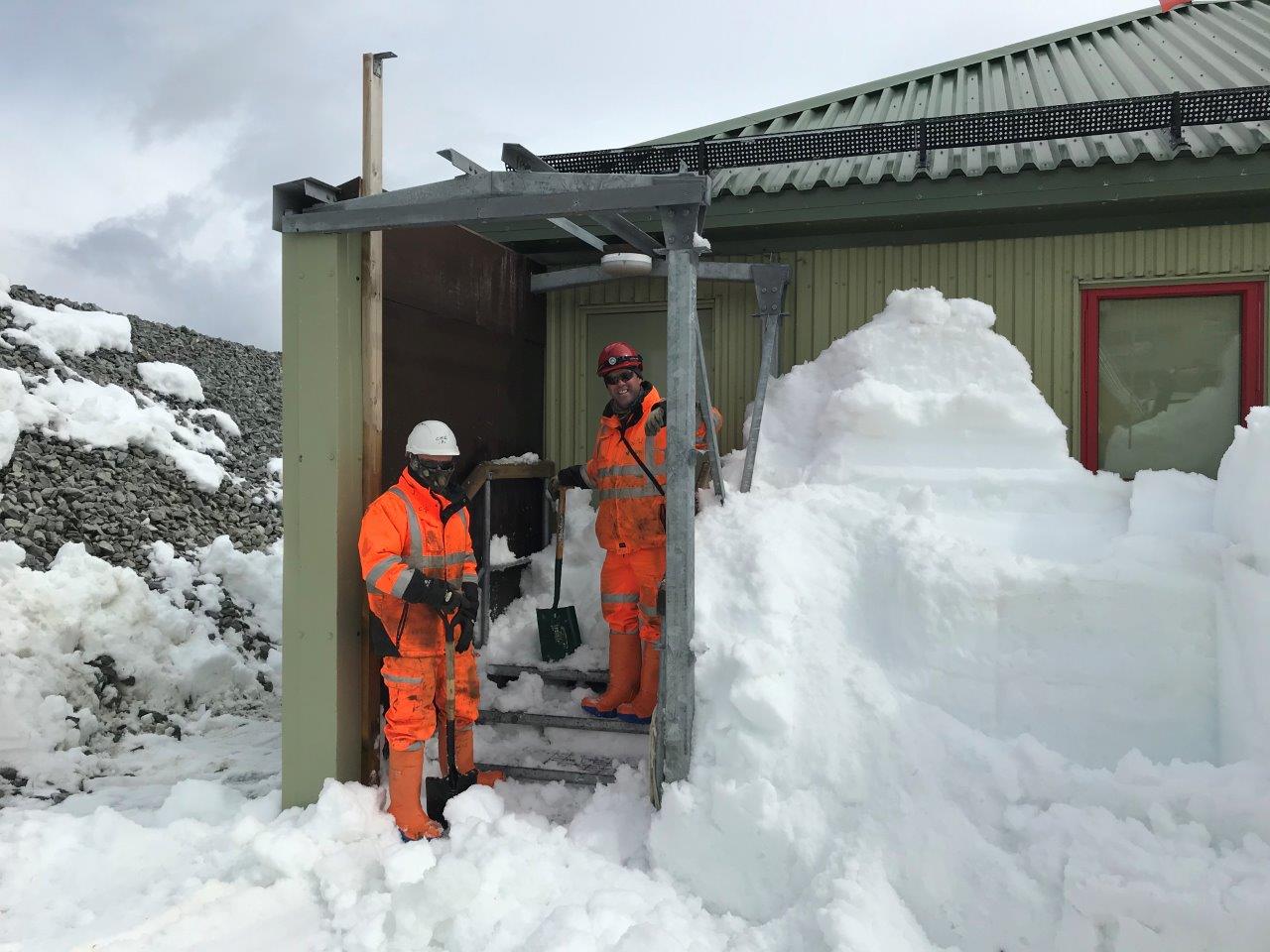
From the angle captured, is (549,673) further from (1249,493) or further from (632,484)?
(1249,493)

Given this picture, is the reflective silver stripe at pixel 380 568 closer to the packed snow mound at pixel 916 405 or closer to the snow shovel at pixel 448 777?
the snow shovel at pixel 448 777

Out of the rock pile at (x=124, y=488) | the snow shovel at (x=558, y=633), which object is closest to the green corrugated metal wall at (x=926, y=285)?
the snow shovel at (x=558, y=633)

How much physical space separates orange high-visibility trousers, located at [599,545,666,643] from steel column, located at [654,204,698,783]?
38.2 inches

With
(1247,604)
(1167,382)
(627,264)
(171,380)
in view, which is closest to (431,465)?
(627,264)

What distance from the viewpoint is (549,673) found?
5621 mm

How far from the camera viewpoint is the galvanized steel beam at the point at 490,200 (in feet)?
13.4

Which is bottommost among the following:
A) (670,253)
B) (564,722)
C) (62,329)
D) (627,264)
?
(564,722)

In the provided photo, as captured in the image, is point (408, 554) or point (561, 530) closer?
point (408, 554)

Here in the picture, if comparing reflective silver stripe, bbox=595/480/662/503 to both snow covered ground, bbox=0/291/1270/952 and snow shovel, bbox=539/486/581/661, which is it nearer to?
snow covered ground, bbox=0/291/1270/952

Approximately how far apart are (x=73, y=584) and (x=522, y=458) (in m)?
4.39

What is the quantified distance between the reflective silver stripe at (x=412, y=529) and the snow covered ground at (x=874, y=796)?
1256mm

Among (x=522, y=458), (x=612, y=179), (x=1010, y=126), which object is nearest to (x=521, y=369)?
(x=522, y=458)

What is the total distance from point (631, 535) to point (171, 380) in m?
12.9

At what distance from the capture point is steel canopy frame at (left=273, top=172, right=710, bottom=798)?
4.08 meters
